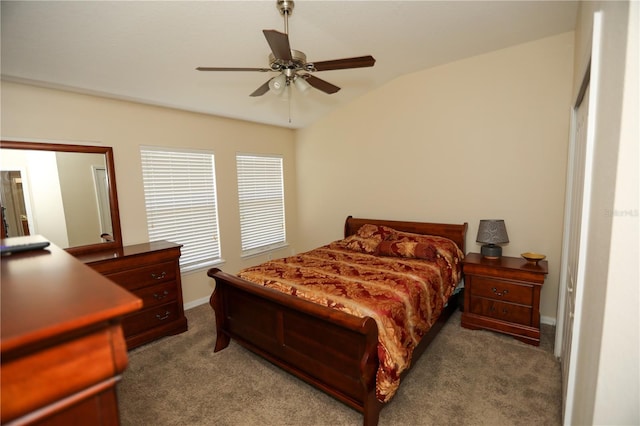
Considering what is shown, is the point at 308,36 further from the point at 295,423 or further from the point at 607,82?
the point at 295,423

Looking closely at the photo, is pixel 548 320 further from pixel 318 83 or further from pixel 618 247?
pixel 318 83

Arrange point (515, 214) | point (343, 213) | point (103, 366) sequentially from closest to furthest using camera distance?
1. point (103, 366)
2. point (515, 214)
3. point (343, 213)

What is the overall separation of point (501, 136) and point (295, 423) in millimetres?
3279

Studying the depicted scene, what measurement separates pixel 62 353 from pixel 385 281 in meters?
2.14

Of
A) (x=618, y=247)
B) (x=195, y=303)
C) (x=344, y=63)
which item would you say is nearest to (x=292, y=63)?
(x=344, y=63)

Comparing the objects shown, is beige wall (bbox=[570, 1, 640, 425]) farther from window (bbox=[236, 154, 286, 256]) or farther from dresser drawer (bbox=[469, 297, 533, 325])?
window (bbox=[236, 154, 286, 256])

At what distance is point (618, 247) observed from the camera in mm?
865

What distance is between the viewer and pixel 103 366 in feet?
2.06

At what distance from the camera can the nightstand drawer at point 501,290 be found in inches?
105

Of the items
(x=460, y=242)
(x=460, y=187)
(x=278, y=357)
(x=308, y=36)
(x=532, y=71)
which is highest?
(x=308, y=36)

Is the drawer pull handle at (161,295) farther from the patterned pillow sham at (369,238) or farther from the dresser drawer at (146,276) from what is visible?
the patterned pillow sham at (369,238)

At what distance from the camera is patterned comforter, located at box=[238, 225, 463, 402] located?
1896 mm

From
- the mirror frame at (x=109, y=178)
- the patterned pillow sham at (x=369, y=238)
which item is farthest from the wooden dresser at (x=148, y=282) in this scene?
the patterned pillow sham at (x=369, y=238)

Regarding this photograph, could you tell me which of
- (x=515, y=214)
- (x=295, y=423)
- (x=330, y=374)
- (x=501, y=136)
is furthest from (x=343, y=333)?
(x=501, y=136)
